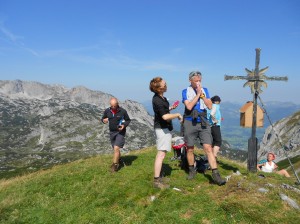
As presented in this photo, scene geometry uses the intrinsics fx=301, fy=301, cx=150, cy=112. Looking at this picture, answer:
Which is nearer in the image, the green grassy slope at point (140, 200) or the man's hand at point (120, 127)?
the green grassy slope at point (140, 200)

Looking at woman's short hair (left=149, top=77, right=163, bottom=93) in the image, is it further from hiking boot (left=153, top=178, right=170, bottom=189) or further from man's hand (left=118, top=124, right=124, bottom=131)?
man's hand (left=118, top=124, right=124, bottom=131)

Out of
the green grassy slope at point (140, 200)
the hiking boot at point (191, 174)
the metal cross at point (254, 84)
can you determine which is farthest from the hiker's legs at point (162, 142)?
the metal cross at point (254, 84)

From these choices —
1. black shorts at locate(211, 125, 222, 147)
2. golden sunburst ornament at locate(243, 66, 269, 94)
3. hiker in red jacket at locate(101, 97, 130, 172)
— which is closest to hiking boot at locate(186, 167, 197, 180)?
black shorts at locate(211, 125, 222, 147)

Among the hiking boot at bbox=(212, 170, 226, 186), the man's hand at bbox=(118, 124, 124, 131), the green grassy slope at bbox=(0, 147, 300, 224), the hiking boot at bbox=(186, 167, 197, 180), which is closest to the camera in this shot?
the green grassy slope at bbox=(0, 147, 300, 224)

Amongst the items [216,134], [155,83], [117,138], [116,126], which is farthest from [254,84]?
[117,138]

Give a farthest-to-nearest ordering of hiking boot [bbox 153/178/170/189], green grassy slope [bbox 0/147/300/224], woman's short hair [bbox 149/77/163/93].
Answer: hiking boot [bbox 153/178/170/189], woman's short hair [bbox 149/77/163/93], green grassy slope [bbox 0/147/300/224]

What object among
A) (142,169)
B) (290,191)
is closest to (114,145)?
(142,169)

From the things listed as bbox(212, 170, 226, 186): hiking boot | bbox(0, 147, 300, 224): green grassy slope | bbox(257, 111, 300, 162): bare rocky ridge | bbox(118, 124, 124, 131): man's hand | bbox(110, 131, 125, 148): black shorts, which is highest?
bbox(118, 124, 124, 131): man's hand

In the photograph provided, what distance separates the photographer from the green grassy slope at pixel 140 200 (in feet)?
29.8

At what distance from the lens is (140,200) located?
10906 mm

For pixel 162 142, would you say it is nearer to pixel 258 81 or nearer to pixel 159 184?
pixel 159 184

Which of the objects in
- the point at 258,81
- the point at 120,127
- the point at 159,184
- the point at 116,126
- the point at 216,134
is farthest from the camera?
the point at 216,134

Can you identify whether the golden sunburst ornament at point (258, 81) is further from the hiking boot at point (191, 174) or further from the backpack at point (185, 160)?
the hiking boot at point (191, 174)

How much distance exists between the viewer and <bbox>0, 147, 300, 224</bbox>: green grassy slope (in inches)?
358
